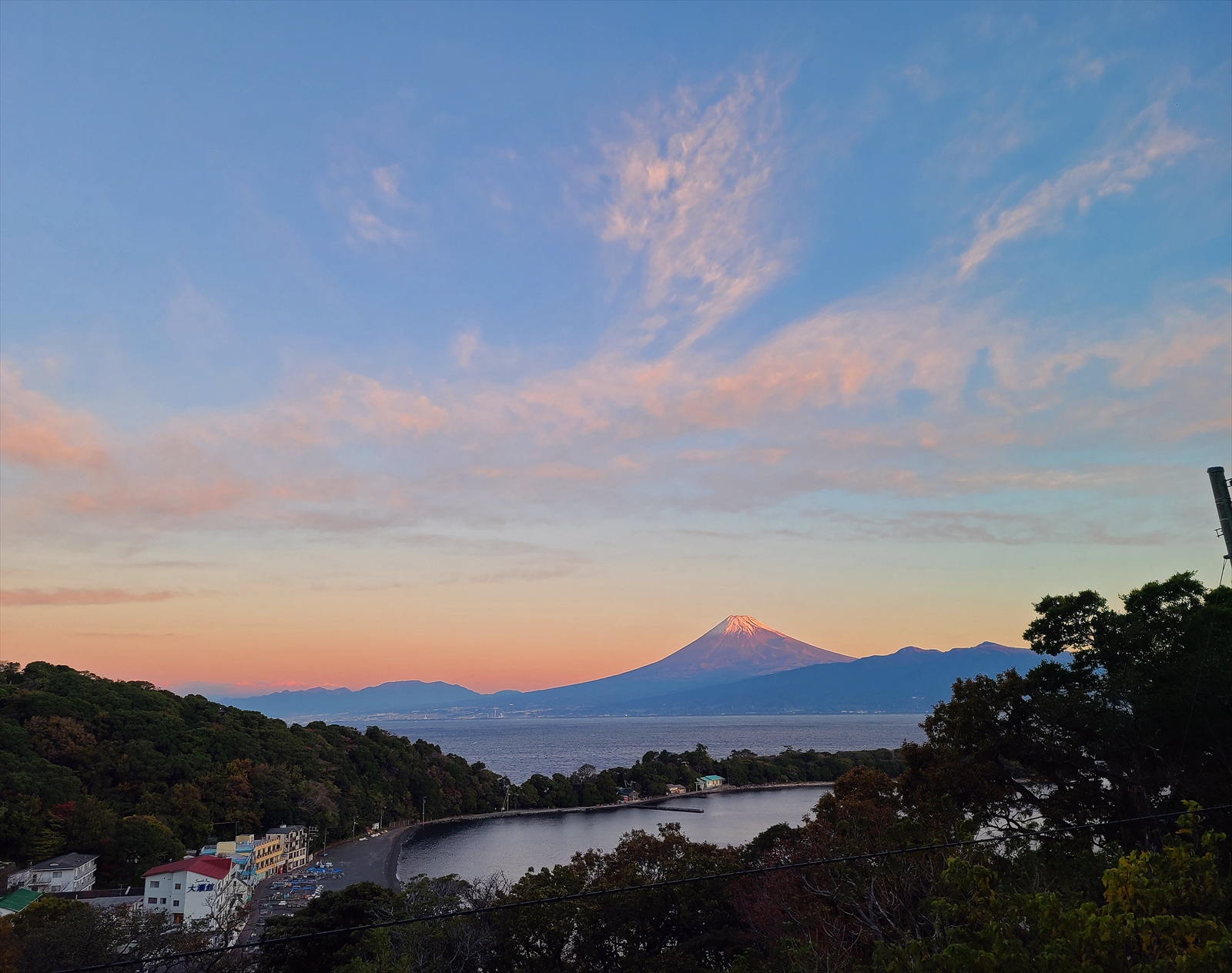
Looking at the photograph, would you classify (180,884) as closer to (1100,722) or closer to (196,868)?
(196,868)

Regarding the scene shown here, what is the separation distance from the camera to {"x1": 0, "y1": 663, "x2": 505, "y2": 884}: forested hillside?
29.5 metres

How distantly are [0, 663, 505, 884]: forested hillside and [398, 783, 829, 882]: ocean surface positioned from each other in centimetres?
448

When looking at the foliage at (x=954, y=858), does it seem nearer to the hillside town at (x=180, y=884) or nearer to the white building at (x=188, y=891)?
the hillside town at (x=180, y=884)

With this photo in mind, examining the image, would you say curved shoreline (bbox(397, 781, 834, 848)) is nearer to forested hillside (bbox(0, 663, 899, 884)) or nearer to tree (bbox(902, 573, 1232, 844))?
forested hillside (bbox(0, 663, 899, 884))

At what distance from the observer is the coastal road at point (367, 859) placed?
99.3 feet

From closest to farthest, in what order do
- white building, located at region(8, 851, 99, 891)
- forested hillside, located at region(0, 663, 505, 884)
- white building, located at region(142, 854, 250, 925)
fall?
white building, located at region(142, 854, 250, 925)
white building, located at region(8, 851, 99, 891)
forested hillside, located at region(0, 663, 505, 884)

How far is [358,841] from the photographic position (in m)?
41.1

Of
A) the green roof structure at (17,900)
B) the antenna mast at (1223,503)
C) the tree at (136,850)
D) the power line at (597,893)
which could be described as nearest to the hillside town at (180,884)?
the green roof structure at (17,900)

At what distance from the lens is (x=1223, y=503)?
20.4ft

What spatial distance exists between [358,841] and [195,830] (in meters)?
9.98

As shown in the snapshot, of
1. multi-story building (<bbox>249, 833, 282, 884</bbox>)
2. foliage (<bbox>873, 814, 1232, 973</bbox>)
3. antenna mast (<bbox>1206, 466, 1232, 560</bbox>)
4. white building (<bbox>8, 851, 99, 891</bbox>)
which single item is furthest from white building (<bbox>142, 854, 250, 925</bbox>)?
antenna mast (<bbox>1206, 466, 1232, 560</bbox>)

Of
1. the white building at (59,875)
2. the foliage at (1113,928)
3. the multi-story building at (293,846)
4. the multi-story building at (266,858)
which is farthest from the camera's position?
the multi-story building at (293,846)

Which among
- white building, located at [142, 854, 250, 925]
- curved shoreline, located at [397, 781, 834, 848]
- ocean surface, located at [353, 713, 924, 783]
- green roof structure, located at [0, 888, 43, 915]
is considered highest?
green roof structure, located at [0, 888, 43, 915]

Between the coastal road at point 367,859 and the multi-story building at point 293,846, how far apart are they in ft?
2.64
